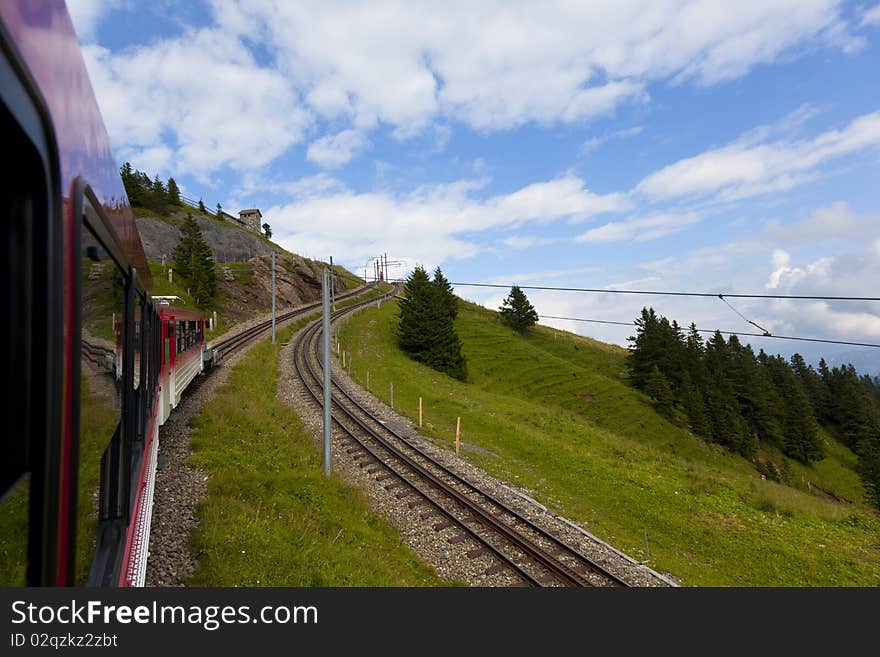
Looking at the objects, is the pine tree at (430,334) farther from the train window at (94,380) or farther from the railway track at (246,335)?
the train window at (94,380)

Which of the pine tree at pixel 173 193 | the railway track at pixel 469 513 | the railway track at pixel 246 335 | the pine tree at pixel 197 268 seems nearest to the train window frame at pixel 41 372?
the railway track at pixel 469 513

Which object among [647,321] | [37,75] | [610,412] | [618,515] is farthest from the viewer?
[647,321]

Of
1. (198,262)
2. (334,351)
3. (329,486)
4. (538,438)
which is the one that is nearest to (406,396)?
(538,438)

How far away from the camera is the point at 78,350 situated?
2.19 metres

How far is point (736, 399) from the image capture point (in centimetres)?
5884

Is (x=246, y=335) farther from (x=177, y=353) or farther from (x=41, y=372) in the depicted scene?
(x=41, y=372)

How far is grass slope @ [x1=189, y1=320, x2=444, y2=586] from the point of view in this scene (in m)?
7.23

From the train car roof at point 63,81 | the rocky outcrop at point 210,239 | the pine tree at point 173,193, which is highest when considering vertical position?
the pine tree at point 173,193

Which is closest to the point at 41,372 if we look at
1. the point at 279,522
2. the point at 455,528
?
the point at 279,522

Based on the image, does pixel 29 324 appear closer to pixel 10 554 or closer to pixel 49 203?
pixel 49 203

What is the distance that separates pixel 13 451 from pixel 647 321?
216ft

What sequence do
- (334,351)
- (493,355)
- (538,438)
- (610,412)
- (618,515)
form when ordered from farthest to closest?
(493,355) → (610,412) → (334,351) → (538,438) → (618,515)

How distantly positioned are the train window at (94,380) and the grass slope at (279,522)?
14.4 feet

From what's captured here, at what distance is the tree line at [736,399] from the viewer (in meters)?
49.8
